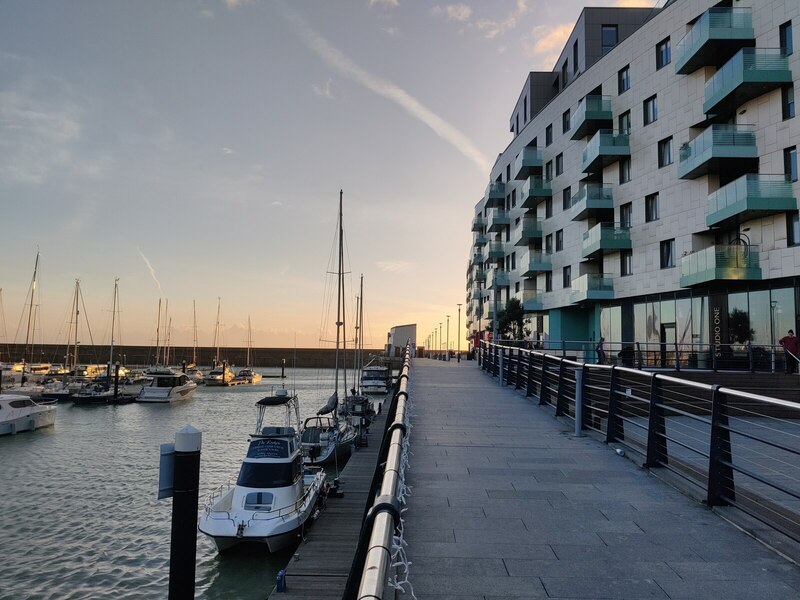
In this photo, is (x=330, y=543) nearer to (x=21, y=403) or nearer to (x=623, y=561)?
(x=623, y=561)

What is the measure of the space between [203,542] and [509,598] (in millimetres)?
15544

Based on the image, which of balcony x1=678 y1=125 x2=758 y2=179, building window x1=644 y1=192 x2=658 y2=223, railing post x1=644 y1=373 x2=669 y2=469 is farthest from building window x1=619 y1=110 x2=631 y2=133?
railing post x1=644 y1=373 x2=669 y2=469

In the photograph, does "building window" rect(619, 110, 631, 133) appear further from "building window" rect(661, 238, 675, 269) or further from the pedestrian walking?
the pedestrian walking

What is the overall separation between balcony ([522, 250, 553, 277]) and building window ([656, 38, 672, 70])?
51.2 ft

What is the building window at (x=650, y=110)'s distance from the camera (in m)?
31.8

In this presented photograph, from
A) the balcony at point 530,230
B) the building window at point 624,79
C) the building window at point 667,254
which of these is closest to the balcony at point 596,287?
the building window at point 667,254

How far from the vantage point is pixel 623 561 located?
457cm

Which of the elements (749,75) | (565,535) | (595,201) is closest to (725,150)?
(749,75)

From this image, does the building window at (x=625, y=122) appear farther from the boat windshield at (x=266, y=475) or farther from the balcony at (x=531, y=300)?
the boat windshield at (x=266, y=475)

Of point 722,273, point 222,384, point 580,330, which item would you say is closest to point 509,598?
point 722,273

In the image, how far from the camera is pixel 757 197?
928 inches

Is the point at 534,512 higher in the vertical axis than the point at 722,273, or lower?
lower

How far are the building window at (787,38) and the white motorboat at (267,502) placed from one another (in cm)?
2466

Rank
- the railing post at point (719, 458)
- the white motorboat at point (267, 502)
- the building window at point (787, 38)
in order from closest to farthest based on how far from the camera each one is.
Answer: the railing post at point (719, 458), the white motorboat at point (267, 502), the building window at point (787, 38)
